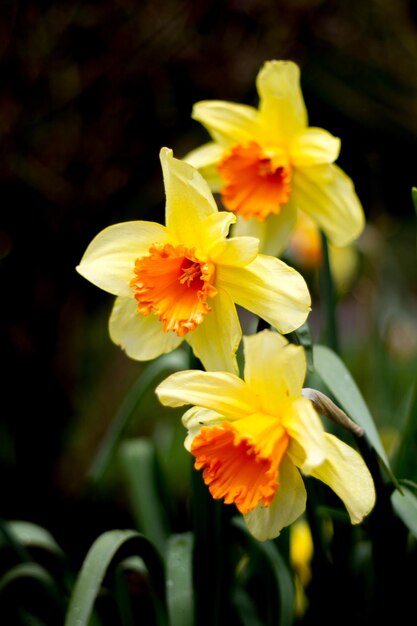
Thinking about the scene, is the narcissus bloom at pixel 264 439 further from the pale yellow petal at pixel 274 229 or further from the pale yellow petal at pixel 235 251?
the pale yellow petal at pixel 274 229

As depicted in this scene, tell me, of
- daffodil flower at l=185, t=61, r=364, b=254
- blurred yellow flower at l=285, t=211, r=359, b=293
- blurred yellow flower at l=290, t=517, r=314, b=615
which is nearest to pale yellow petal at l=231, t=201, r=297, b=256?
daffodil flower at l=185, t=61, r=364, b=254

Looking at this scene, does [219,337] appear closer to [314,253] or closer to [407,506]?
[407,506]

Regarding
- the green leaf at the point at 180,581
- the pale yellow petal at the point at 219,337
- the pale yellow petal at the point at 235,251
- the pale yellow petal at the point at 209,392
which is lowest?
the green leaf at the point at 180,581

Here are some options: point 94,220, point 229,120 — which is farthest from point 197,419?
point 94,220

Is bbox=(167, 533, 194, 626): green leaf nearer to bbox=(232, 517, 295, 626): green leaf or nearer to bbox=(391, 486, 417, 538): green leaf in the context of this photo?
bbox=(232, 517, 295, 626): green leaf

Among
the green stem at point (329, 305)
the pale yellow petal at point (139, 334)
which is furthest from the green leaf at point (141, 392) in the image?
the pale yellow petal at point (139, 334)

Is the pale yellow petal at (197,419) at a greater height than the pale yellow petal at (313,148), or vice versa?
the pale yellow petal at (313,148)

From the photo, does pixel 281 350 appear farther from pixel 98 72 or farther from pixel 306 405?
pixel 98 72

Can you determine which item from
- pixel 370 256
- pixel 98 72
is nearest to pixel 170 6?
pixel 98 72
